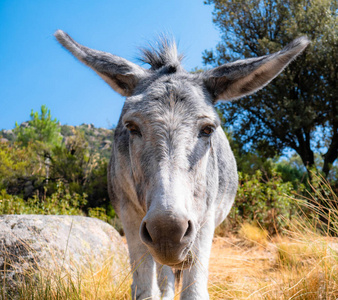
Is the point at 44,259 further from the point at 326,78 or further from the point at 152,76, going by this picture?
the point at 326,78

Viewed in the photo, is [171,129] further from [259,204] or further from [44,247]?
[259,204]

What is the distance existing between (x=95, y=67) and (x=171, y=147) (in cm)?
122

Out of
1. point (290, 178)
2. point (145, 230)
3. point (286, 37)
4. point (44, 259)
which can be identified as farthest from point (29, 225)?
point (286, 37)

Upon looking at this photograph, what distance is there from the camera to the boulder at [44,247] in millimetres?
3621

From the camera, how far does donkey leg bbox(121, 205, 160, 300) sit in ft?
9.12

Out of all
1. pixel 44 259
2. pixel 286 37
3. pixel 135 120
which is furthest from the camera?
pixel 286 37

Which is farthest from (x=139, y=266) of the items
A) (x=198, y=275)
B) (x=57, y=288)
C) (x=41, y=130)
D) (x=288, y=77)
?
(x=41, y=130)

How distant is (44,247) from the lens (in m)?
3.90

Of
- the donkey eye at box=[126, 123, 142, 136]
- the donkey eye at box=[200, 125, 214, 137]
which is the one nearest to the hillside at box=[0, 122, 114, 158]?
the donkey eye at box=[126, 123, 142, 136]

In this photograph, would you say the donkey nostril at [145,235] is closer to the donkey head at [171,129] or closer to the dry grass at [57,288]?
the donkey head at [171,129]

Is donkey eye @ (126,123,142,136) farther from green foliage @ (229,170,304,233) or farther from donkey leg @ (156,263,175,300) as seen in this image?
green foliage @ (229,170,304,233)

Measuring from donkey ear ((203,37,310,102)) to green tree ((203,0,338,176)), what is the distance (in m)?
14.3

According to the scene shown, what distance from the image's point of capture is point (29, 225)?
4.16 meters

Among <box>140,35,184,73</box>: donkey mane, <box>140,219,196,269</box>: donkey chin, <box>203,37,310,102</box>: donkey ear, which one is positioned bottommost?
<box>140,219,196,269</box>: donkey chin
